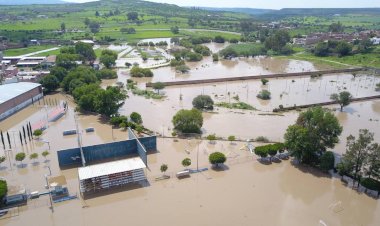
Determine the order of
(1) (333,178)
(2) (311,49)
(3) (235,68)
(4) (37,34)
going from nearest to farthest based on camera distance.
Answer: (1) (333,178) < (3) (235,68) < (2) (311,49) < (4) (37,34)

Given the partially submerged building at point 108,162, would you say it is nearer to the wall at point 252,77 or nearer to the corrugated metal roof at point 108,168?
the corrugated metal roof at point 108,168

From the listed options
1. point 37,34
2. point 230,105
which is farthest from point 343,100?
point 37,34

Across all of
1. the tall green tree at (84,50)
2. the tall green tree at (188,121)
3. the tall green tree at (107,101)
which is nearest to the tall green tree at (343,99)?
the tall green tree at (188,121)

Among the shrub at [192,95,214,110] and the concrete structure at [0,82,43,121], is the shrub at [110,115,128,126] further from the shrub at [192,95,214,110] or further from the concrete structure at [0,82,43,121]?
the concrete structure at [0,82,43,121]

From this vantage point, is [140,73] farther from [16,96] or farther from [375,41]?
[375,41]

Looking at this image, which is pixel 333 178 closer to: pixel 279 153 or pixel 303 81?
pixel 279 153

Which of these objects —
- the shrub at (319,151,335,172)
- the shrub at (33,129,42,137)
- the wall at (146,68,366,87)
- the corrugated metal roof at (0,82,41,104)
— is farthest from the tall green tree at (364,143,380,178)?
the corrugated metal roof at (0,82,41,104)
